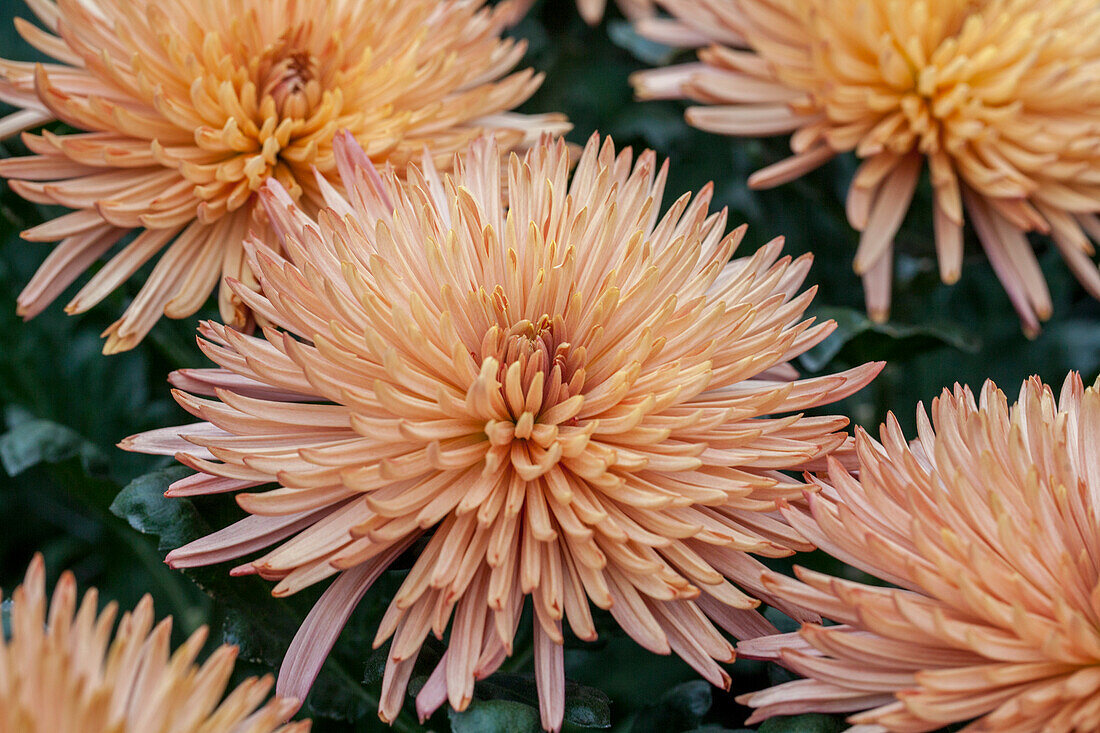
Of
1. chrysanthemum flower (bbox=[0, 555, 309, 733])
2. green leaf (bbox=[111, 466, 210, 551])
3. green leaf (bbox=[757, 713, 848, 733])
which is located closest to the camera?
chrysanthemum flower (bbox=[0, 555, 309, 733])

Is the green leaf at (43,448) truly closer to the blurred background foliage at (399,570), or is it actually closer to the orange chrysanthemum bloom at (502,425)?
the blurred background foliage at (399,570)

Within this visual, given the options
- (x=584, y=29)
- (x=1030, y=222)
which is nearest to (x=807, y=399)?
(x=1030, y=222)

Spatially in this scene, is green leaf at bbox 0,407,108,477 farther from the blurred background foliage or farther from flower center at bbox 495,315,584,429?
flower center at bbox 495,315,584,429

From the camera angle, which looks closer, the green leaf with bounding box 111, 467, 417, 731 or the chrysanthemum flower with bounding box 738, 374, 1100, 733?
the chrysanthemum flower with bounding box 738, 374, 1100, 733

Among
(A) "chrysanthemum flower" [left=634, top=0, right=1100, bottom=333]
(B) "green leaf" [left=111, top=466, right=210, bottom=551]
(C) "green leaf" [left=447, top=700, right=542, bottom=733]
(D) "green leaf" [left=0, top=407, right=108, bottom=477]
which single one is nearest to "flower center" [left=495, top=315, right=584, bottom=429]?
(C) "green leaf" [left=447, top=700, right=542, bottom=733]

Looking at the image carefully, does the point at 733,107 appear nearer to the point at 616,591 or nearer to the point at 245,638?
the point at 616,591
